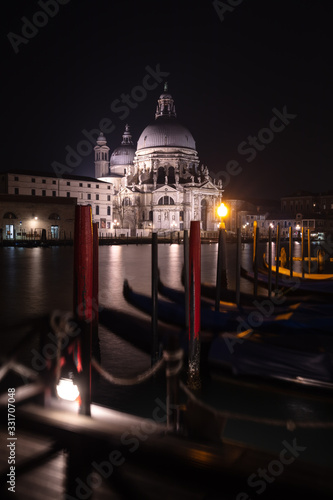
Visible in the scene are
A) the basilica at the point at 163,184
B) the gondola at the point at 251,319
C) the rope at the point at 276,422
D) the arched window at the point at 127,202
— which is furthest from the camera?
the arched window at the point at 127,202

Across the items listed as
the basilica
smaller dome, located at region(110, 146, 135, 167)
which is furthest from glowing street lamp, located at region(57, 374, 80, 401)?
smaller dome, located at region(110, 146, 135, 167)

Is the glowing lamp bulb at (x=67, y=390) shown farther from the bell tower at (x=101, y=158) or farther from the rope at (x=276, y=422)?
the bell tower at (x=101, y=158)

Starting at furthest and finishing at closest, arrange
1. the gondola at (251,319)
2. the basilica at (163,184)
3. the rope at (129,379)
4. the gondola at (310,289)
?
the basilica at (163,184) → the gondola at (310,289) → the gondola at (251,319) → the rope at (129,379)

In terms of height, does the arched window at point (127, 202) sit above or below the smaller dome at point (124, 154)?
below

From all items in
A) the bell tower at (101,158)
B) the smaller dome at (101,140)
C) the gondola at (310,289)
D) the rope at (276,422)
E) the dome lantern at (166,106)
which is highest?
the dome lantern at (166,106)

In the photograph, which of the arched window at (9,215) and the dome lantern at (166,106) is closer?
the arched window at (9,215)

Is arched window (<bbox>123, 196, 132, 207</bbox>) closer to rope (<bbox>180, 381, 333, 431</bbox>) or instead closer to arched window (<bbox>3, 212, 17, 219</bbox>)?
arched window (<bbox>3, 212, 17, 219</bbox>)

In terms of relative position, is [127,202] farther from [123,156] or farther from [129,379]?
[129,379]

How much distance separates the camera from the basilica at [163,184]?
6806 centimetres

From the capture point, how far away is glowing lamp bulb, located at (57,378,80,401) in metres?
3.85

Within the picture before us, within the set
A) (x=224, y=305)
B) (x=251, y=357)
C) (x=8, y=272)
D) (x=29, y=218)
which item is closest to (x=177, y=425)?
(x=251, y=357)

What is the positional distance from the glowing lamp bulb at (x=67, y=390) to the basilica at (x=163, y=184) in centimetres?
6171

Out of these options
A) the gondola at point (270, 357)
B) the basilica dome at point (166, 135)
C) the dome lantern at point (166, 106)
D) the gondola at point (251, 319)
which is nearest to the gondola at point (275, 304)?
the gondola at point (251, 319)

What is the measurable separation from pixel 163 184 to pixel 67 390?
66952 millimetres
